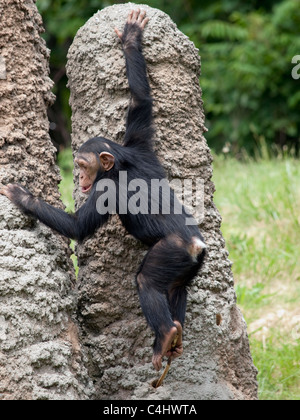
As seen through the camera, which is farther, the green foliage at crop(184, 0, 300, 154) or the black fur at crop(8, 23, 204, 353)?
the green foliage at crop(184, 0, 300, 154)

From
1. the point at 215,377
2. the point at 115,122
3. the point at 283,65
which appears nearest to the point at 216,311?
the point at 215,377

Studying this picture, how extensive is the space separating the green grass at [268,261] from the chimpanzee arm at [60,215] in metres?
2.05

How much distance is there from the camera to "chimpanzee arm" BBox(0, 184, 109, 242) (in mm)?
3623

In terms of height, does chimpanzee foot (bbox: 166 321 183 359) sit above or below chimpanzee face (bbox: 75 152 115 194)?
below

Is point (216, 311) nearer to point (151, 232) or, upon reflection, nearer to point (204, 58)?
point (151, 232)

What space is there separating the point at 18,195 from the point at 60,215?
272 mm

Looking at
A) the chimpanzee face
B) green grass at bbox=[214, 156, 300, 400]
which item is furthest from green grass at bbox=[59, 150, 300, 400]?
the chimpanzee face

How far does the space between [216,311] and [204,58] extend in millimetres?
8906

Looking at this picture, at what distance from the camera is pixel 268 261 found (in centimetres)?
650

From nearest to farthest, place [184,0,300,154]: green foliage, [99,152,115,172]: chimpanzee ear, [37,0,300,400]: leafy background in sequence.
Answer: [99,152,115,172]: chimpanzee ear → [37,0,300,400]: leafy background → [184,0,300,154]: green foliage

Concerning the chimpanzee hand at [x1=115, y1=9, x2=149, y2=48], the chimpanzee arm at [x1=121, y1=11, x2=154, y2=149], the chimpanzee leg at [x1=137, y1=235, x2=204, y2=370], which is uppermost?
the chimpanzee hand at [x1=115, y1=9, x2=149, y2=48]

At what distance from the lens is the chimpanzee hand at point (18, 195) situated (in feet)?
11.8

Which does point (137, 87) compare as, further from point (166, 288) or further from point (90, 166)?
point (166, 288)

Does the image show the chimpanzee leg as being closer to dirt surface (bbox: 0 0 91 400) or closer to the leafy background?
dirt surface (bbox: 0 0 91 400)
